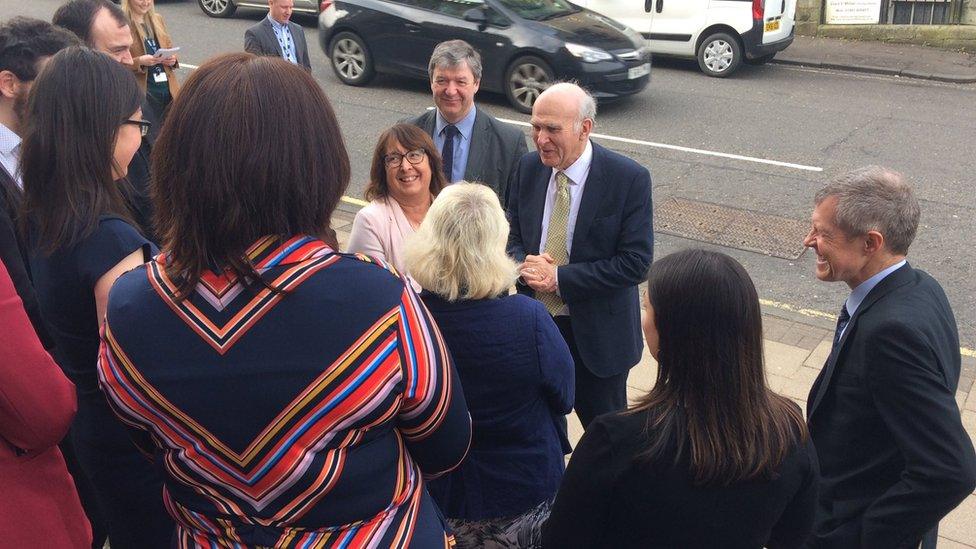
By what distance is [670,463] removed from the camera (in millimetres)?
1833

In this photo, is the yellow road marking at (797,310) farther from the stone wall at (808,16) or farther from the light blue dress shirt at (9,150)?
the stone wall at (808,16)

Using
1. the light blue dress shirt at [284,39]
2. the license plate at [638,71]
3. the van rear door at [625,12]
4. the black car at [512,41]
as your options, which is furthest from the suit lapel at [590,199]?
the van rear door at [625,12]

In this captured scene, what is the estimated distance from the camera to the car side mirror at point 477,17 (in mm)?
10789

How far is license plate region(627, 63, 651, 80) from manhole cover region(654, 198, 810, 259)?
327 centimetres

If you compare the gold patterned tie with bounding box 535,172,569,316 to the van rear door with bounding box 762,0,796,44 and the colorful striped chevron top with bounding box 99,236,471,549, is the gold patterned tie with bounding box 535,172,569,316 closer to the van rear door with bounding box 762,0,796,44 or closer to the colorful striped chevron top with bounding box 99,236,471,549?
the colorful striped chevron top with bounding box 99,236,471,549

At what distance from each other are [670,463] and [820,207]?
3.73ft

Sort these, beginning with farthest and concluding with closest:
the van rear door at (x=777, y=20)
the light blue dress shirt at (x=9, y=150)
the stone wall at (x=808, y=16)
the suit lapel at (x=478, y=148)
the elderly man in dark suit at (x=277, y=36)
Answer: the stone wall at (x=808, y=16)
the van rear door at (x=777, y=20)
the elderly man in dark suit at (x=277, y=36)
the suit lapel at (x=478, y=148)
the light blue dress shirt at (x=9, y=150)

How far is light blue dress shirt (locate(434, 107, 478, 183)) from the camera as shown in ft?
15.0

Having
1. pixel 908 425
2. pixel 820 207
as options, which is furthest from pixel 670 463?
pixel 820 207

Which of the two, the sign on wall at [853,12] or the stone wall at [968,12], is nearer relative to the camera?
the stone wall at [968,12]

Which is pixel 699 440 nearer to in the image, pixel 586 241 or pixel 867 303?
pixel 867 303

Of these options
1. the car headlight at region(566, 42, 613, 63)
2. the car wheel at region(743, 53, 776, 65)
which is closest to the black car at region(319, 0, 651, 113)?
the car headlight at region(566, 42, 613, 63)

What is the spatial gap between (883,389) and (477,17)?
931cm

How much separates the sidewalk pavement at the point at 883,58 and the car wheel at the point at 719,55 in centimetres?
168
